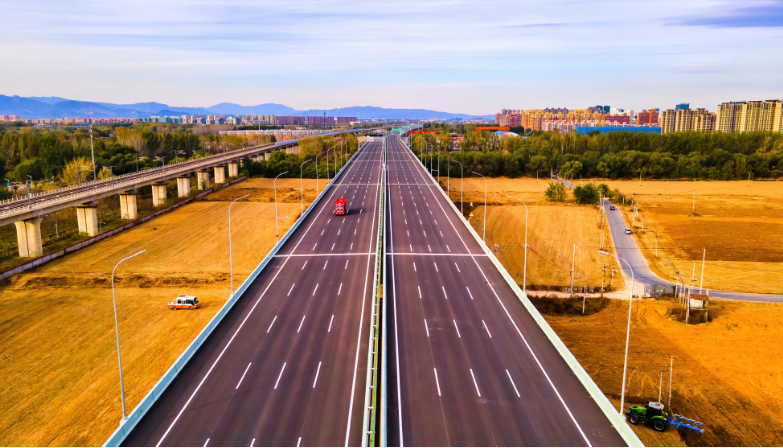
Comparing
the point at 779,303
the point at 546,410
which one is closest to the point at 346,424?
the point at 546,410

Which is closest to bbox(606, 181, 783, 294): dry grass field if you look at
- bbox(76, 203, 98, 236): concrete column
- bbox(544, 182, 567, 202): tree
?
bbox(544, 182, 567, 202): tree

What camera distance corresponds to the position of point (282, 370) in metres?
22.5

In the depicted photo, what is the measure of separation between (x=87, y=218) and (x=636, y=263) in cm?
6215

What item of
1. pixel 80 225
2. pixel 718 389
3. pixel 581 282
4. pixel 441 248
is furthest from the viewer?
pixel 80 225

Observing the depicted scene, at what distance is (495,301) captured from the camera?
3073 cm

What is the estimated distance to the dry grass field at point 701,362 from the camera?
2514 centimetres

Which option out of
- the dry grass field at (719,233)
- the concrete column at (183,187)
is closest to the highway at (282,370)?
the dry grass field at (719,233)

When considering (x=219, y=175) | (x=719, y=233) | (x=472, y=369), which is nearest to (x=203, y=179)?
(x=219, y=175)

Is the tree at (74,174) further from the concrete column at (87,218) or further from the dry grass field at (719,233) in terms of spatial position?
the dry grass field at (719,233)

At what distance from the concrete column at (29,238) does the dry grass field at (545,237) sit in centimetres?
4768

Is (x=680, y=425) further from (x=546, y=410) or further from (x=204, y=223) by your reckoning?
(x=204, y=223)

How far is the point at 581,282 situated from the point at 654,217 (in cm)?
3407

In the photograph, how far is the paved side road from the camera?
138 ft

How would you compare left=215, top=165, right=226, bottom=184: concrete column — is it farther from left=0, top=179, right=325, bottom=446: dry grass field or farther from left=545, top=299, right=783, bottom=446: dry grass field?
left=545, top=299, right=783, bottom=446: dry grass field
